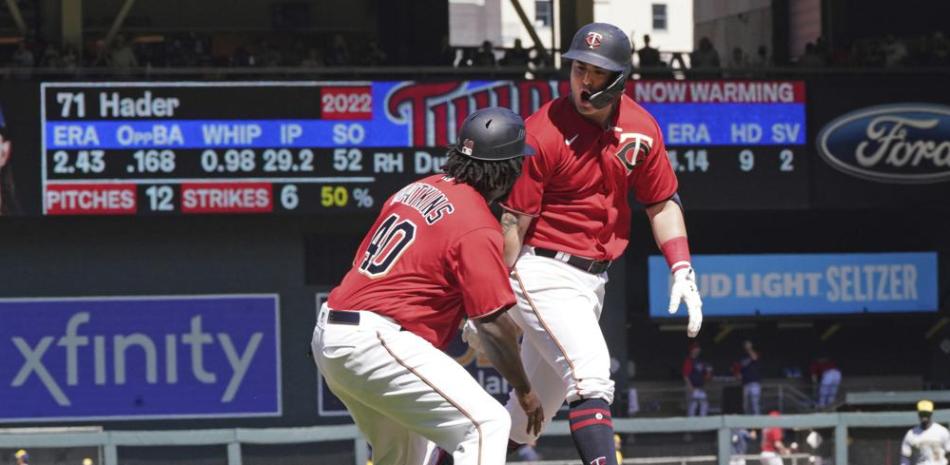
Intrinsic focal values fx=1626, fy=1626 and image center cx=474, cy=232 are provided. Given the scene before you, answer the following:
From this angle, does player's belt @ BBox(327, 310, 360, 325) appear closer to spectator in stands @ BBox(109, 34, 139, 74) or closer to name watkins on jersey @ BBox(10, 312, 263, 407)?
spectator in stands @ BBox(109, 34, 139, 74)

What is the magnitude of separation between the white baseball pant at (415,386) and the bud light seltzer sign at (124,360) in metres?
14.4

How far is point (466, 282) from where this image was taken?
550 centimetres

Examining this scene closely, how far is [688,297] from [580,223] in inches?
20.4

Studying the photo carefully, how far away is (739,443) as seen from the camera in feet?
42.2

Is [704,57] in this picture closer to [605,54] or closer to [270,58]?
[270,58]

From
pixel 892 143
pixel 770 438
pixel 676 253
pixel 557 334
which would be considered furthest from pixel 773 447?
pixel 892 143

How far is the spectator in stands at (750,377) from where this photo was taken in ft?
63.6

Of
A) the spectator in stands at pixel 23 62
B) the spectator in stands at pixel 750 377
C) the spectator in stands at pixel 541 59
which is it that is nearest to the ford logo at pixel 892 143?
the spectator in stands at pixel 750 377

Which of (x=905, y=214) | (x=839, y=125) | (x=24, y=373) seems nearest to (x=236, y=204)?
(x=24, y=373)

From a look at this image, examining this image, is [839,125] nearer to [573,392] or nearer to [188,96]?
[188,96]

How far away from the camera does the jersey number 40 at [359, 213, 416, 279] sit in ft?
18.5

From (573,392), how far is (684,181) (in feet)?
42.7

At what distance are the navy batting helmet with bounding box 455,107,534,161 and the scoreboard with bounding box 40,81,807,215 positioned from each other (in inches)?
483

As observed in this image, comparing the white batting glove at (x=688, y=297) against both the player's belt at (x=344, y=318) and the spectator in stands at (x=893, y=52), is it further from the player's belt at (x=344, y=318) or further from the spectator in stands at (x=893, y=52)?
the spectator in stands at (x=893, y=52)
